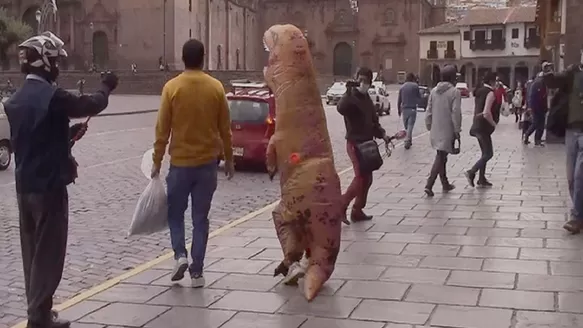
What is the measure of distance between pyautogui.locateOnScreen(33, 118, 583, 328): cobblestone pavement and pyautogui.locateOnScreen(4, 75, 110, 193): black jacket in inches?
42.3

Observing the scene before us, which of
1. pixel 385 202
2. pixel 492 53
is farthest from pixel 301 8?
pixel 385 202

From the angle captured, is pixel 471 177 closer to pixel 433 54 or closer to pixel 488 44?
pixel 488 44

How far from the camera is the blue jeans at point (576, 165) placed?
8688 millimetres

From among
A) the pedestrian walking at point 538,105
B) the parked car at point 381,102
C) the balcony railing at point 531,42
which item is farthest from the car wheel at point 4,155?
the balcony railing at point 531,42

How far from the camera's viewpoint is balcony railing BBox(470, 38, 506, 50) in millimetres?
72812

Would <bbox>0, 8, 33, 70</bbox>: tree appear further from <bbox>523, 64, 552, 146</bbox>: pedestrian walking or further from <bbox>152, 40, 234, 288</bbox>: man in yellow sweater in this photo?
<bbox>152, 40, 234, 288</bbox>: man in yellow sweater

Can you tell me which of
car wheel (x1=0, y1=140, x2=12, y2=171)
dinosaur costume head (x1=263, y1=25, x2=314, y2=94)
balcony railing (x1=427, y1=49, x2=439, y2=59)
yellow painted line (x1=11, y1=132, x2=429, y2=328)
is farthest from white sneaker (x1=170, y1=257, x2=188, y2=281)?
balcony railing (x1=427, y1=49, x2=439, y2=59)

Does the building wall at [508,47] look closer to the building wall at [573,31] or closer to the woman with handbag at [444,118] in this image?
the building wall at [573,31]

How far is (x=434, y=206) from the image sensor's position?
1054 centimetres

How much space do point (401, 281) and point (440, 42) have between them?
73.4m

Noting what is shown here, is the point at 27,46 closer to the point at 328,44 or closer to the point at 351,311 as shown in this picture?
the point at 351,311

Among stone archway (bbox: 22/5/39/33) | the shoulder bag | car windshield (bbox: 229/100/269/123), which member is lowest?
the shoulder bag

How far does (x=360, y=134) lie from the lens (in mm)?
9180

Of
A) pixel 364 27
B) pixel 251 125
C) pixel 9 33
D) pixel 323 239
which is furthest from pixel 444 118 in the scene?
pixel 364 27
